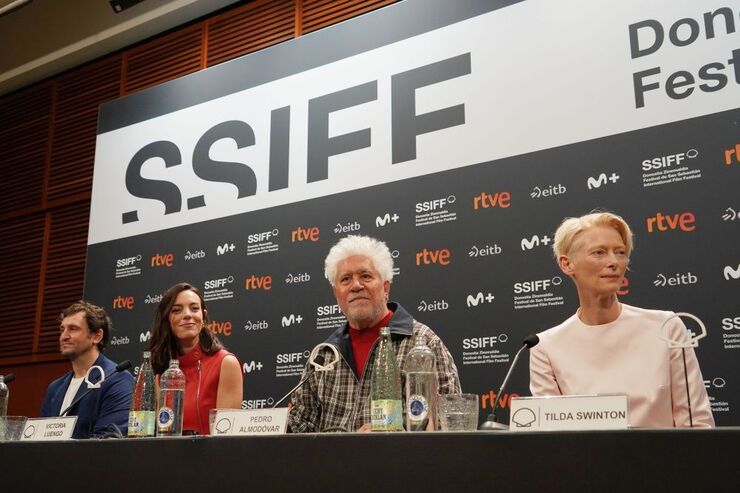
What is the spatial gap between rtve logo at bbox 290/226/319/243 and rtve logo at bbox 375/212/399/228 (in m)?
0.37

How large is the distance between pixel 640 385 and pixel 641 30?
1662 millimetres

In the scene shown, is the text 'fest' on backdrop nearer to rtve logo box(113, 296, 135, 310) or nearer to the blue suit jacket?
rtve logo box(113, 296, 135, 310)

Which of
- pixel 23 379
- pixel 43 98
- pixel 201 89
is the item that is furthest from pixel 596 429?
pixel 43 98

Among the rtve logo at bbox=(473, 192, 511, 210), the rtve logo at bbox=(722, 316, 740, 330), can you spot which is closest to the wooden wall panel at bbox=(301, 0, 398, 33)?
the rtve logo at bbox=(473, 192, 511, 210)

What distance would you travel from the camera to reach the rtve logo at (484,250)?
10.4 feet

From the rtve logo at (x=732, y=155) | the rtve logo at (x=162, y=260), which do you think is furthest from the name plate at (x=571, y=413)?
the rtve logo at (x=162, y=260)

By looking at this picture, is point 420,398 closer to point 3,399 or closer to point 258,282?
point 3,399

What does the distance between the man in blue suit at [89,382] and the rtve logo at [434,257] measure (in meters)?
1.40

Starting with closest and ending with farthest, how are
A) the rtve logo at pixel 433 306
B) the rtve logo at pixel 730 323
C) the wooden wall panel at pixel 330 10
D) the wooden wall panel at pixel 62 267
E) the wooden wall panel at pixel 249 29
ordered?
1. the rtve logo at pixel 730 323
2. the rtve logo at pixel 433 306
3. the wooden wall panel at pixel 330 10
4. the wooden wall panel at pixel 249 29
5. the wooden wall panel at pixel 62 267

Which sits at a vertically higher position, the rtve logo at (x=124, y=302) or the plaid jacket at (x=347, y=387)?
the rtve logo at (x=124, y=302)

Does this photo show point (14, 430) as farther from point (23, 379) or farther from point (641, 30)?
point (23, 379)

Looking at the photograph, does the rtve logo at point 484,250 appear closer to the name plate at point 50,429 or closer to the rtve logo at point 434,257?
the rtve logo at point 434,257

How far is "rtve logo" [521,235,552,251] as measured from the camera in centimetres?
305

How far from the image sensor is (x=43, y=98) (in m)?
5.70
